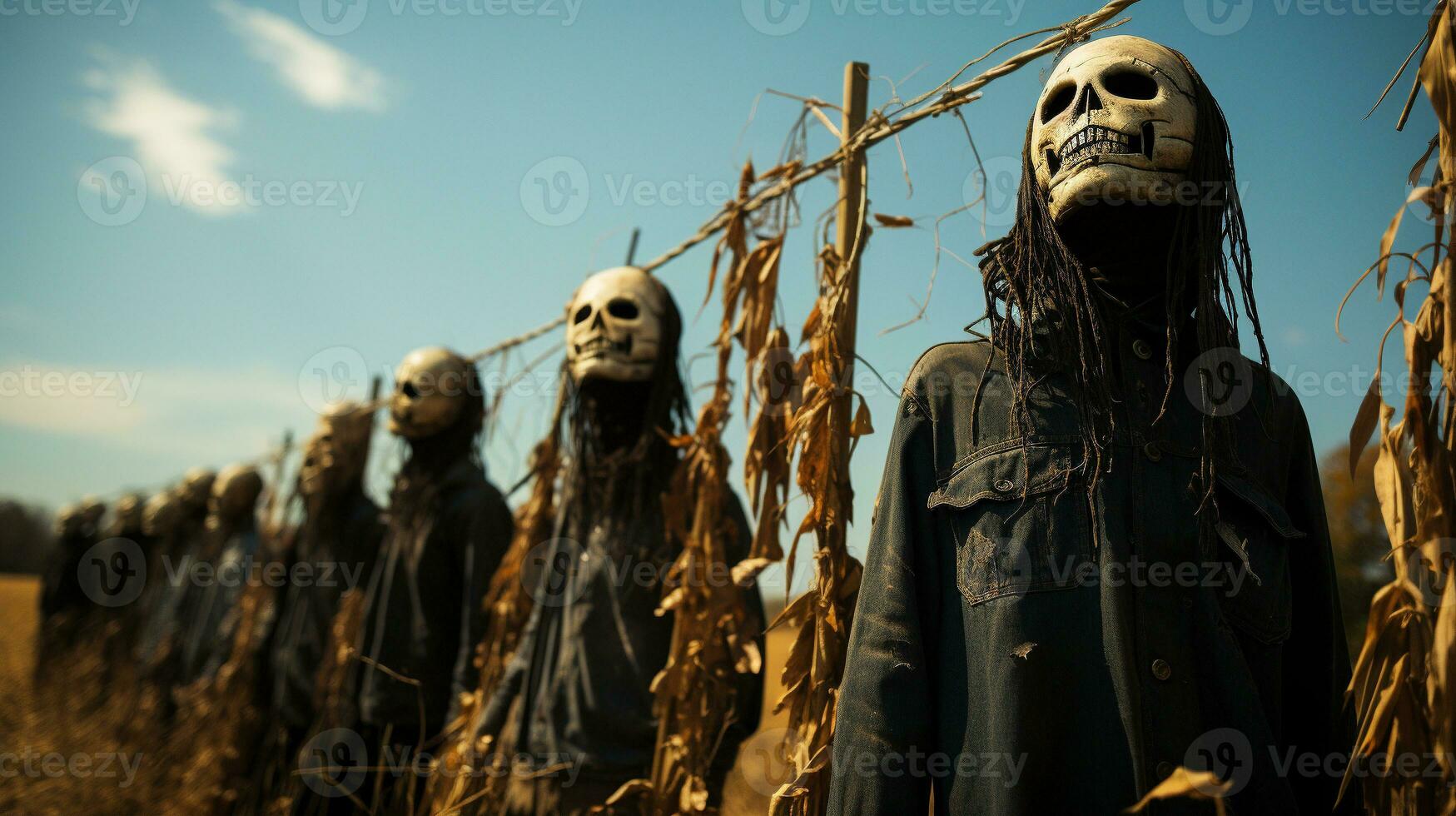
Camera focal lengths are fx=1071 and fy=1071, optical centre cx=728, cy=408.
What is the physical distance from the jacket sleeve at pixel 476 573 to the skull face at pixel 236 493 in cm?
407

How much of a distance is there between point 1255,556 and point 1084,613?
320mm

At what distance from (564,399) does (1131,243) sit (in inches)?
92.4

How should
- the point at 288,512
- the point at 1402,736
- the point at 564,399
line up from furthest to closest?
the point at 288,512 < the point at 564,399 < the point at 1402,736

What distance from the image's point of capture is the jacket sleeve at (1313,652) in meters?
1.82

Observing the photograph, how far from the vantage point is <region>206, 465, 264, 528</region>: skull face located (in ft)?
25.2

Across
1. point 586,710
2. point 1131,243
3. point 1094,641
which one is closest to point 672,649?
point 586,710

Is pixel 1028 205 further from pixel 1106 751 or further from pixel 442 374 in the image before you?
pixel 442 374

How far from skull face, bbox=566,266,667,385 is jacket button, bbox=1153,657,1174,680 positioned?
2.22 metres

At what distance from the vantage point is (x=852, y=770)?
1766 millimetres

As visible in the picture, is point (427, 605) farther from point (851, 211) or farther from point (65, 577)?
point (65, 577)
